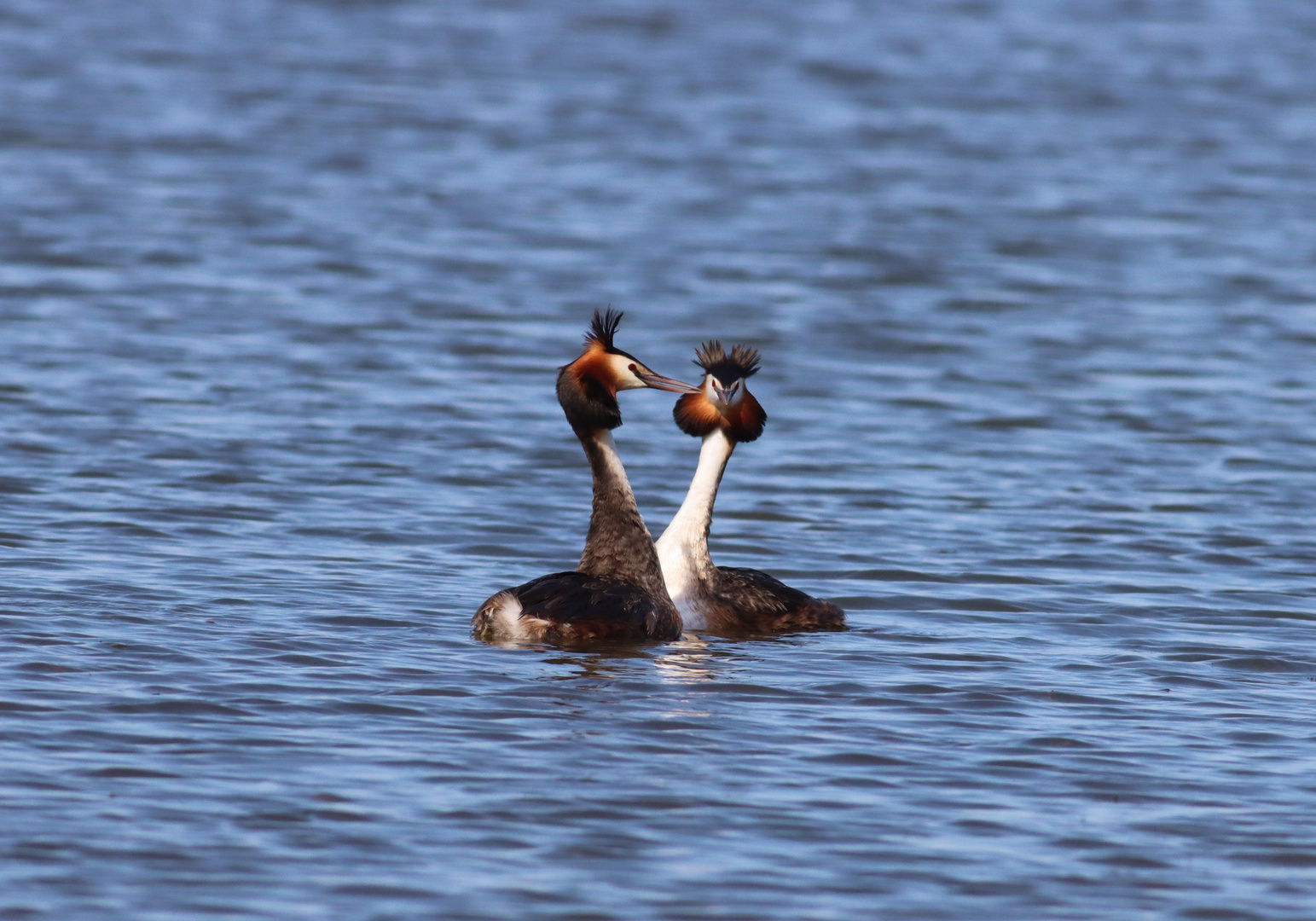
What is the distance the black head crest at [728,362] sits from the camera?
11622 millimetres

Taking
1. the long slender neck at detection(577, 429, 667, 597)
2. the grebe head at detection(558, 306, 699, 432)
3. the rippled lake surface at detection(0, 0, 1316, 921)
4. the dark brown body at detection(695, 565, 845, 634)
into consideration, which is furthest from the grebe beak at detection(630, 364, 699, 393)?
the rippled lake surface at detection(0, 0, 1316, 921)

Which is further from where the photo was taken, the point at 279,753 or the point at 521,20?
the point at 521,20

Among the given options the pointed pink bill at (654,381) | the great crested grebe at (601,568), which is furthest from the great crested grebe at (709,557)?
the pointed pink bill at (654,381)

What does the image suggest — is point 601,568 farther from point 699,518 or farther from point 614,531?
point 699,518

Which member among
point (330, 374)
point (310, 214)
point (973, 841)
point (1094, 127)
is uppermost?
point (1094, 127)

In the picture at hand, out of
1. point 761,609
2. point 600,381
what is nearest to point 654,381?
point 600,381

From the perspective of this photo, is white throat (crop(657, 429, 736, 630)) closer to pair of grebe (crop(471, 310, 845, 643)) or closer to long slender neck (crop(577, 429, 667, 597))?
pair of grebe (crop(471, 310, 845, 643))

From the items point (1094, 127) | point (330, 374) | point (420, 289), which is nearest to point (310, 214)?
point (420, 289)

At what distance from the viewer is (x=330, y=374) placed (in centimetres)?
1828

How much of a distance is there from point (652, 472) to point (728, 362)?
4362 millimetres

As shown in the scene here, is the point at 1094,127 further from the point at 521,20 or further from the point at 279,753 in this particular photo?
the point at 279,753

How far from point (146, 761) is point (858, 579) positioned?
565 cm

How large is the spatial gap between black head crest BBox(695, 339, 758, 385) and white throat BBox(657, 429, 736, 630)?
34 centimetres

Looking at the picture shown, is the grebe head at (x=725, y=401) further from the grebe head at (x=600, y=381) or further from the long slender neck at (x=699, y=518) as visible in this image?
the grebe head at (x=600, y=381)
